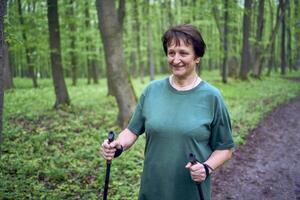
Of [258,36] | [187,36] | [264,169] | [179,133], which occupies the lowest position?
[264,169]

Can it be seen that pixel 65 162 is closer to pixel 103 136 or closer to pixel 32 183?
pixel 32 183

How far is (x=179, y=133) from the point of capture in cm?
272

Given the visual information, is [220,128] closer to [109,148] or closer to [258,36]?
[109,148]

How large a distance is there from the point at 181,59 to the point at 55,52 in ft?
36.5

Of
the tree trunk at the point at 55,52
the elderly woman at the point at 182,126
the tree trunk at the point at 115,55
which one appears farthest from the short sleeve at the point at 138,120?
the tree trunk at the point at 55,52

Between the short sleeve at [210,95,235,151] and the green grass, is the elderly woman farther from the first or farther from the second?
the green grass

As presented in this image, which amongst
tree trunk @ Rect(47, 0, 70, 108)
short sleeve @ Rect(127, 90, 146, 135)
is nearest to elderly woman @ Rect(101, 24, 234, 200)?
short sleeve @ Rect(127, 90, 146, 135)

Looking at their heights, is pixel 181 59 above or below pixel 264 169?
above

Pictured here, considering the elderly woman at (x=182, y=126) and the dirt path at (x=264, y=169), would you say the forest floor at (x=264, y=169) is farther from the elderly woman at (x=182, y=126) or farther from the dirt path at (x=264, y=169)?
the elderly woman at (x=182, y=126)

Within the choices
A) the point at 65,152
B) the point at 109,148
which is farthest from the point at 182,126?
the point at 65,152

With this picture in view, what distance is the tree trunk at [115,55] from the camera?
9531 millimetres

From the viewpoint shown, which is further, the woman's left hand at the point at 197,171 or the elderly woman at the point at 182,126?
the elderly woman at the point at 182,126

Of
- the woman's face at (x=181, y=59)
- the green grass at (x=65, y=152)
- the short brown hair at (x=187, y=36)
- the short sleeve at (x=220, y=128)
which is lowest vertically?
the green grass at (x=65, y=152)

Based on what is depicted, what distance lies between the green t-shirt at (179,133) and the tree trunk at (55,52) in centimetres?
1088
